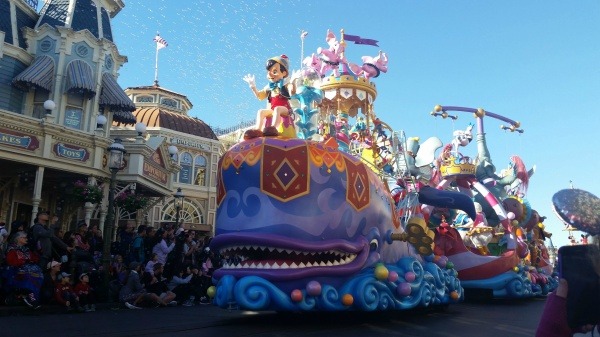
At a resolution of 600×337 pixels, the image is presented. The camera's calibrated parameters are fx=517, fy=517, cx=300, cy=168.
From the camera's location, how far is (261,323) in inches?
304

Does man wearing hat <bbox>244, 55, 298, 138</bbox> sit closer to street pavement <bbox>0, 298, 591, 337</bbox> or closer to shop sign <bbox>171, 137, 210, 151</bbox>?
street pavement <bbox>0, 298, 591, 337</bbox>

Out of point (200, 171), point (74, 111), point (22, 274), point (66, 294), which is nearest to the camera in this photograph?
point (22, 274)

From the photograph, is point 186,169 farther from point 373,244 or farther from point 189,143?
point 373,244

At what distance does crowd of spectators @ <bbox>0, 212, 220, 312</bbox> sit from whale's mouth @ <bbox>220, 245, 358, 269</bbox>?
3.70 metres

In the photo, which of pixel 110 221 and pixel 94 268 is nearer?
pixel 94 268

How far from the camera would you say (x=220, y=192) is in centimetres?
802

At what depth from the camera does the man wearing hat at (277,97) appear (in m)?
8.43

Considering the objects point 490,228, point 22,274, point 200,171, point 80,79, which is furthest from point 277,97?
point 200,171

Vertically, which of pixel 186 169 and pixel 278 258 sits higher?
pixel 186 169

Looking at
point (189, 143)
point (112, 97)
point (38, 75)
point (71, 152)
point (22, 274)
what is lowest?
point (22, 274)

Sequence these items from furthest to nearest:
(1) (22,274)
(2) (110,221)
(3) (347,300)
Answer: (2) (110,221)
(1) (22,274)
(3) (347,300)

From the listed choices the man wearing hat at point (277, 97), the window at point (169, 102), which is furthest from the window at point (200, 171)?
the man wearing hat at point (277, 97)

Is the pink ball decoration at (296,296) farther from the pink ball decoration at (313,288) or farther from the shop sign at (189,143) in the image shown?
the shop sign at (189,143)

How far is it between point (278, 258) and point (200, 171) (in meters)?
24.9
